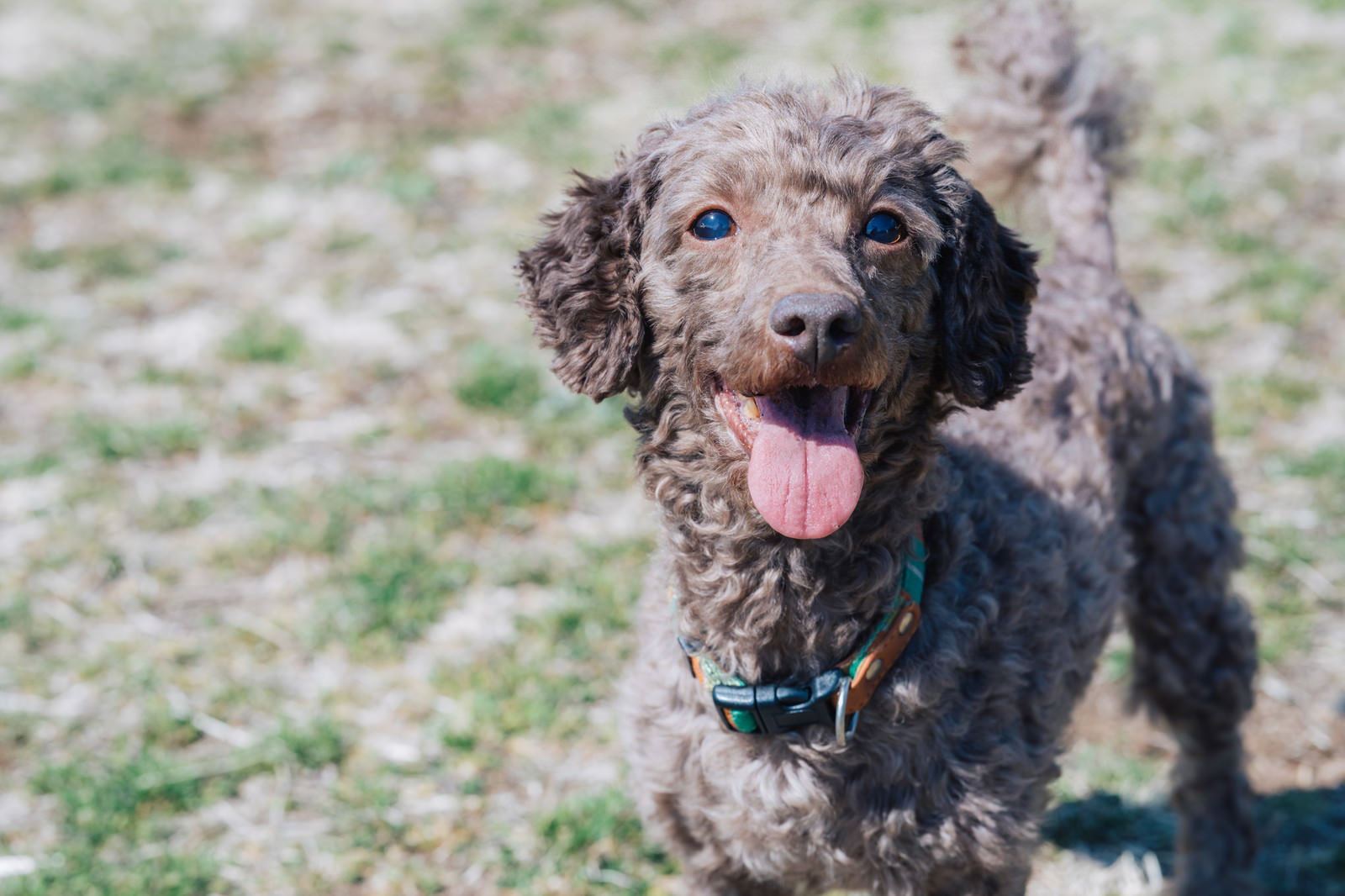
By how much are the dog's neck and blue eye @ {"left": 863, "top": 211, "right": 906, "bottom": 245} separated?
39 centimetres

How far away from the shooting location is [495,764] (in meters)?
4.12

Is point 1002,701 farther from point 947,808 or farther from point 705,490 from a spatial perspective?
point 705,490

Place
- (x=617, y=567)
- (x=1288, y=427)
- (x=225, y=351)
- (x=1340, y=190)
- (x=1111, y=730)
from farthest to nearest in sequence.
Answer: (x=1340, y=190)
(x=225, y=351)
(x=1288, y=427)
(x=617, y=567)
(x=1111, y=730)

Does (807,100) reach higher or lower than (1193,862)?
higher

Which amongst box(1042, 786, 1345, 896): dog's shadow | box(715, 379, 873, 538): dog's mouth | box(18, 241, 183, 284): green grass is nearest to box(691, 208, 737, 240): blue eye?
box(715, 379, 873, 538): dog's mouth

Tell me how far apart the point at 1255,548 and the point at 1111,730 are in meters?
1.12

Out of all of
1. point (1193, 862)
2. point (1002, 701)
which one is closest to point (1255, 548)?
point (1193, 862)

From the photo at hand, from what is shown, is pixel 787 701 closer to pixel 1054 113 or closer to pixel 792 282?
pixel 792 282

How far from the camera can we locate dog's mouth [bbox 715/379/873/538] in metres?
2.40

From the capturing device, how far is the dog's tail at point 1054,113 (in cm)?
391

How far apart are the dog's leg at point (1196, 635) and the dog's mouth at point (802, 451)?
1599mm

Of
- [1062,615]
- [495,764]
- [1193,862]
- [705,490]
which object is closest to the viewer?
[705,490]

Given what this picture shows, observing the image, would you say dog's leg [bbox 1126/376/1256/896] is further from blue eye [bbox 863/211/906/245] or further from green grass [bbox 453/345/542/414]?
green grass [bbox 453/345/542/414]

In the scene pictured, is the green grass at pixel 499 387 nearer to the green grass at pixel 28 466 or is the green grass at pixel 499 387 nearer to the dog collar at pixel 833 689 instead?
the green grass at pixel 28 466
